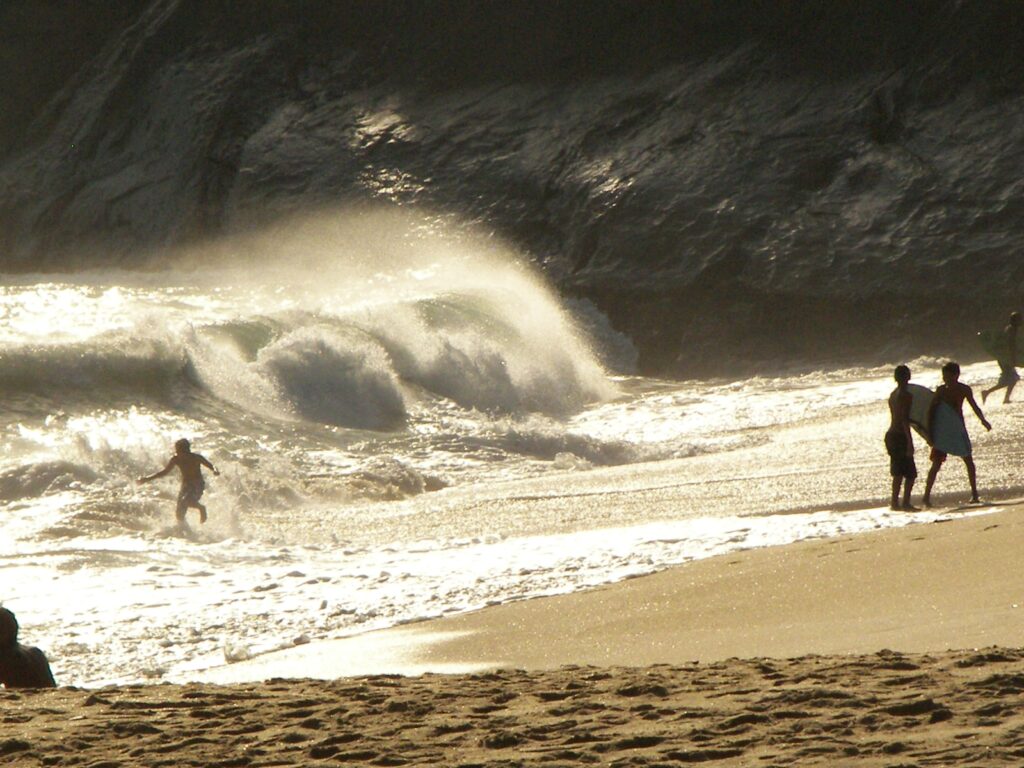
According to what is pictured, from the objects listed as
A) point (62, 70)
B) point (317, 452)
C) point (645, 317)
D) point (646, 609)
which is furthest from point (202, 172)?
point (646, 609)

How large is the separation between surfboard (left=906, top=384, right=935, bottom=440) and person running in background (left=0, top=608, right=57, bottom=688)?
651cm

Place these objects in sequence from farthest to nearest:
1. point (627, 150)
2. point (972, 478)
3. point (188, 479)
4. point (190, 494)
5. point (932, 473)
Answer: point (627, 150)
point (188, 479)
point (190, 494)
point (932, 473)
point (972, 478)

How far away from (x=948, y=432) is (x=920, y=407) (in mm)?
411

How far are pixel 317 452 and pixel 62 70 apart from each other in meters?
27.3

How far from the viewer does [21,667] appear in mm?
5746

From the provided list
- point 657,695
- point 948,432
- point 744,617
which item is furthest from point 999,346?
point 657,695

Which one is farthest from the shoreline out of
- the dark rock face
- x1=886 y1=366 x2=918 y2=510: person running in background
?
the dark rock face

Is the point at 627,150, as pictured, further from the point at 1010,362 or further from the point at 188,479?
the point at 188,479

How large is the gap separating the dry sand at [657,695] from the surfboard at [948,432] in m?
2.76

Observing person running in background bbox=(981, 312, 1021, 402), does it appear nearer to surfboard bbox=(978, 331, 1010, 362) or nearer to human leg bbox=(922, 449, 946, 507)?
surfboard bbox=(978, 331, 1010, 362)

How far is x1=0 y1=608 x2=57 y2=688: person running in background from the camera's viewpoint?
18.8 ft

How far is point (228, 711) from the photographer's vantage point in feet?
16.5

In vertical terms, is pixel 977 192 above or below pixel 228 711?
above

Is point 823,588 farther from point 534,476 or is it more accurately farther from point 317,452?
point 317,452
